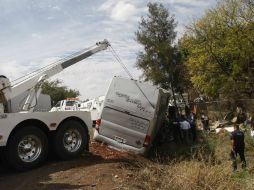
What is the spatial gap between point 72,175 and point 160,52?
1347 inches

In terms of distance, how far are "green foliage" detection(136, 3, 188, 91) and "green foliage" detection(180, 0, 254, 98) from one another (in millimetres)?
2806

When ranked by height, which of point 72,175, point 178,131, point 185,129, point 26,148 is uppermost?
point 26,148

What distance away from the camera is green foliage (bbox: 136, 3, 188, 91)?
43.9m

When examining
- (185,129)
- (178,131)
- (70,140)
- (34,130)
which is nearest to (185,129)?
(185,129)

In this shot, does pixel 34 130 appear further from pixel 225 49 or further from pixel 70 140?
pixel 225 49

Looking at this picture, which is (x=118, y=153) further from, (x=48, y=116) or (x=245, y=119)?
(x=245, y=119)

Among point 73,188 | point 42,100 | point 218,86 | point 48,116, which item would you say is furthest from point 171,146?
point 218,86

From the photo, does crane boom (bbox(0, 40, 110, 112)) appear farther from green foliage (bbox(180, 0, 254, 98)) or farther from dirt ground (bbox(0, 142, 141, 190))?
green foliage (bbox(180, 0, 254, 98))

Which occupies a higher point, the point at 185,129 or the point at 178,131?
the point at 185,129

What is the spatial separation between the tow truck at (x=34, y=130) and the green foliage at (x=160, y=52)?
1203 inches

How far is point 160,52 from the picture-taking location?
43.6 meters

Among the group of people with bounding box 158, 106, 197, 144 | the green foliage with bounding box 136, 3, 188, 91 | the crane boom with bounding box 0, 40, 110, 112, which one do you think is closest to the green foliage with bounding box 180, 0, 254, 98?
the green foliage with bounding box 136, 3, 188, 91

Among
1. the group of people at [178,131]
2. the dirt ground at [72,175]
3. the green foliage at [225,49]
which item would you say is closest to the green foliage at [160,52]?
the green foliage at [225,49]

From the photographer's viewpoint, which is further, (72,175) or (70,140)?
(70,140)
